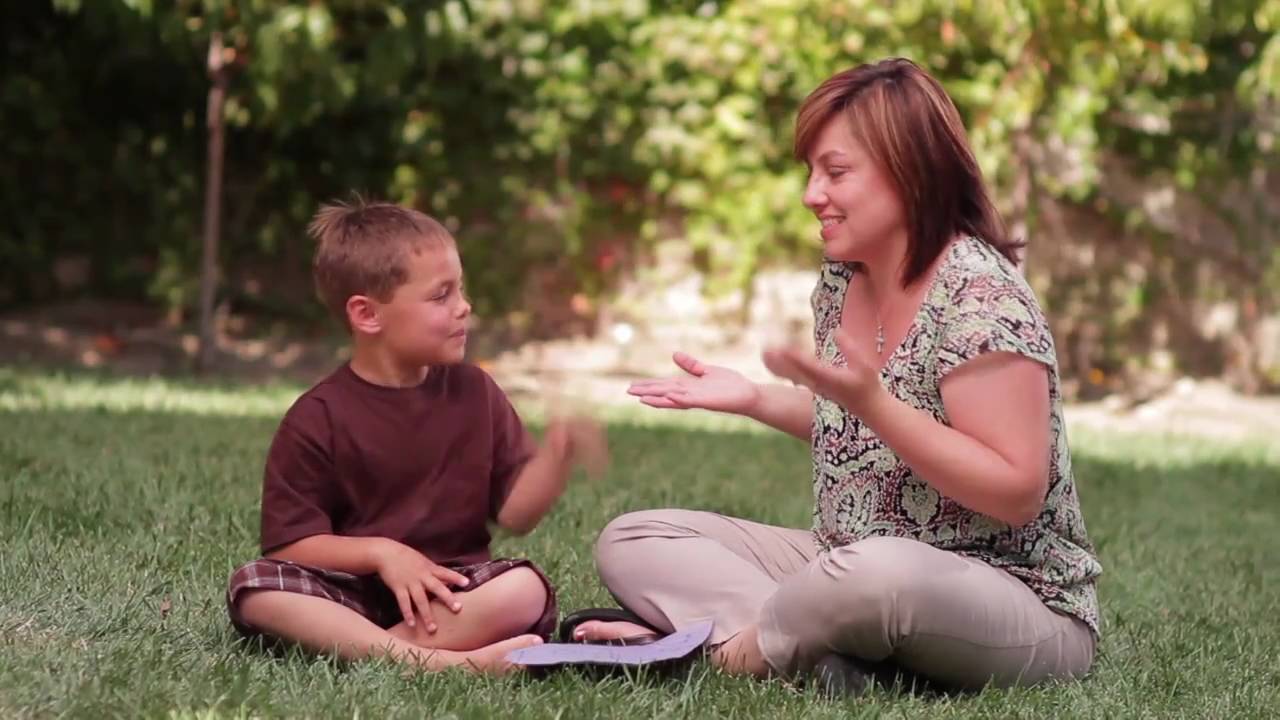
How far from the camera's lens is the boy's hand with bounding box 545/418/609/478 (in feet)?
9.39

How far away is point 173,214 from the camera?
9.46 metres

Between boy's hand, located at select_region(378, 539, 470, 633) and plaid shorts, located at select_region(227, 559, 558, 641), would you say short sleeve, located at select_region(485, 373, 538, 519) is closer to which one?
plaid shorts, located at select_region(227, 559, 558, 641)

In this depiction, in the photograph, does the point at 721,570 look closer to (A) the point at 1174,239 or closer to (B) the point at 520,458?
(B) the point at 520,458

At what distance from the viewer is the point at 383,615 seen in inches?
117

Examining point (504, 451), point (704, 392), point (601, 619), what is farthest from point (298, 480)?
point (704, 392)

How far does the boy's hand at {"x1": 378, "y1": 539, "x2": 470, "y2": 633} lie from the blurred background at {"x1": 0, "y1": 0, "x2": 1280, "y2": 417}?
623 cm

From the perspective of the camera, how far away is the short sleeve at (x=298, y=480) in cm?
286

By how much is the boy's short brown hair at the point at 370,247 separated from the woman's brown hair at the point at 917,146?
71 cm

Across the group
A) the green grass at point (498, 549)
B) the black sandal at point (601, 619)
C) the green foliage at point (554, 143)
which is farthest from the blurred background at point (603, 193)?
the black sandal at point (601, 619)

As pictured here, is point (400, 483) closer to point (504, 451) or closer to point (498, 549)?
point (504, 451)

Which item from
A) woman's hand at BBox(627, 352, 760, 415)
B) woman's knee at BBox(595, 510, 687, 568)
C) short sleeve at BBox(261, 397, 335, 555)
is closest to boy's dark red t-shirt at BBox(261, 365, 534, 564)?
short sleeve at BBox(261, 397, 335, 555)

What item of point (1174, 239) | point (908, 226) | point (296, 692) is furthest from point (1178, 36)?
point (296, 692)

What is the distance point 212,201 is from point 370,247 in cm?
553

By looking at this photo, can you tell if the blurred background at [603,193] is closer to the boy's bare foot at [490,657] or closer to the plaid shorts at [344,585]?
the plaid shorts at [344,585]
